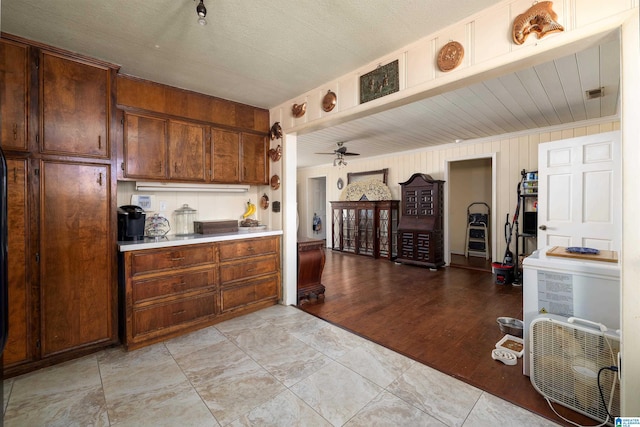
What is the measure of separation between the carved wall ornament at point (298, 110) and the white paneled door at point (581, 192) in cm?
299

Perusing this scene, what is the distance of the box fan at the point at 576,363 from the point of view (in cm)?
159

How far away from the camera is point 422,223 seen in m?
5.63

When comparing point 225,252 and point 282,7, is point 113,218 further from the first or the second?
point 282,7

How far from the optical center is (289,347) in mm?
2490

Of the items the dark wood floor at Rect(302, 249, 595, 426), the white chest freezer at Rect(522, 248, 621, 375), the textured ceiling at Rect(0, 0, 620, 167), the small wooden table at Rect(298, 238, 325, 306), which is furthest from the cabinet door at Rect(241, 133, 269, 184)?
the white chest freezer at Rect(522, 248, 621, 375)

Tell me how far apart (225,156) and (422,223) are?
13.1 feet

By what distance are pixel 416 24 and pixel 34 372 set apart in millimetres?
3784

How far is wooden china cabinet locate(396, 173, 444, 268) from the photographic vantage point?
5.47 m

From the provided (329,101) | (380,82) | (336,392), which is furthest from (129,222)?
(380,82)

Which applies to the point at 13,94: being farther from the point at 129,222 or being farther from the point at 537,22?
the point at 537,22

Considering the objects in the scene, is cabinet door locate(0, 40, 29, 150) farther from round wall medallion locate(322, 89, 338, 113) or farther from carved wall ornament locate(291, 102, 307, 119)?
round wall medallion locate(322, 89, 338, 113)

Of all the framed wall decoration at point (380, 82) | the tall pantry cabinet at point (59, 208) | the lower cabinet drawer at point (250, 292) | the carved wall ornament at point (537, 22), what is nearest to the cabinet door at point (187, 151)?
the tall pantry cabinet at point (59, 208)

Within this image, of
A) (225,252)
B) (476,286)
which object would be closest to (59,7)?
(225,252)

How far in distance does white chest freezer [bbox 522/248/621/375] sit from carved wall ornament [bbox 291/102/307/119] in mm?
2508
